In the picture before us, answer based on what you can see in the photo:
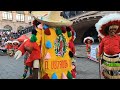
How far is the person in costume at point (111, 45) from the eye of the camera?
14.4 ft

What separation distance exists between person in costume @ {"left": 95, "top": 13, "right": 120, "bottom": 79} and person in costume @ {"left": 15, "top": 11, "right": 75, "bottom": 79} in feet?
2.02

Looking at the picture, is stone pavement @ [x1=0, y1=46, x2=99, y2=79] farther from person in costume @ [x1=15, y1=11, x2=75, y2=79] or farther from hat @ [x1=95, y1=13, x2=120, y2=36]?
person in costume @ [x1=15, y1=11, x2=75, y2=79]

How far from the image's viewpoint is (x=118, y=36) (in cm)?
452

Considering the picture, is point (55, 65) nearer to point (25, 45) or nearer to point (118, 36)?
point (25, 45)

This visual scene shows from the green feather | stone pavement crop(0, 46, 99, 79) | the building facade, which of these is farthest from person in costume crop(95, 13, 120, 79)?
the building facade

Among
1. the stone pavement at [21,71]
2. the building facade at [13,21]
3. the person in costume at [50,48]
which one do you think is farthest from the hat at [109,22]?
the building facade at [13,21]

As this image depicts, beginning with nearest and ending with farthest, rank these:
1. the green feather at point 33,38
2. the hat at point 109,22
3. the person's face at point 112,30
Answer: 1. the green feather at point 33,38
2. the hat at point 109,22
3. the person's face at point 112,30

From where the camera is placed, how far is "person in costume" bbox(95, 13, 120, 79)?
4.39 meters

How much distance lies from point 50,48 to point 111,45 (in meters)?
1.03

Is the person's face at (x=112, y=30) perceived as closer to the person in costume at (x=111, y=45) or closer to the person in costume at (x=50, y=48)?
the person in costume at (x=111, y=45)

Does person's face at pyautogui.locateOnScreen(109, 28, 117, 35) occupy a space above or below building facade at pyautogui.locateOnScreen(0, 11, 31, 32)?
below

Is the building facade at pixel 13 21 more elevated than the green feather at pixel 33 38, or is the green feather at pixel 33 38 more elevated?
the building facade at pixel 13 21

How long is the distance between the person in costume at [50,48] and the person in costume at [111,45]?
0.61 m
